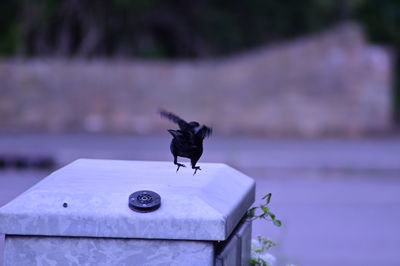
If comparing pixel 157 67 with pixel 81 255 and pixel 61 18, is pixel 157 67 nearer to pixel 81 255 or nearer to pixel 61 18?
pixel 61 18

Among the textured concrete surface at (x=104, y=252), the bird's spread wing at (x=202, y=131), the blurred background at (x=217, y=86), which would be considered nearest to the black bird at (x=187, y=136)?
the bird's spread wing at (x=202, y=131)

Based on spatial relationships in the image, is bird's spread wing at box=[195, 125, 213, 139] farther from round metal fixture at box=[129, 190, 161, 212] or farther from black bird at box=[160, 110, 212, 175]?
round metal fixture at box=[129, 190, 161, 212]

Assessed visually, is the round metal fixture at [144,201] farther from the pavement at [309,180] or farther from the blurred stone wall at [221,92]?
the blurred stone wall at [221,92]

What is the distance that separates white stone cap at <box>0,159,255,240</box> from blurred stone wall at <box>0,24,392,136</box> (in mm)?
16533

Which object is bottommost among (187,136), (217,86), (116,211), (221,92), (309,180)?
(116,211)

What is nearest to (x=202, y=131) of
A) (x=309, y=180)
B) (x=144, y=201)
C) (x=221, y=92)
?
(x=144, y=201)

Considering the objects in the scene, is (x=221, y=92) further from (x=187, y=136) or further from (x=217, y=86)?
(x=187, y=136)

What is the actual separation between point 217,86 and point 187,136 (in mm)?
16699

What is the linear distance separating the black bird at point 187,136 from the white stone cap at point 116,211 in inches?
4.0

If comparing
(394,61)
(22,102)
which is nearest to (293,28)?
(394,61)

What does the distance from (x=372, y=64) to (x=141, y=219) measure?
17243 mm

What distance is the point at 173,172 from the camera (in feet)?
8.47

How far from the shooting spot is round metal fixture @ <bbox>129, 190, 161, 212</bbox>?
2062 millimetres

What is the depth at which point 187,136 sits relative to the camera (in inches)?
90.6
